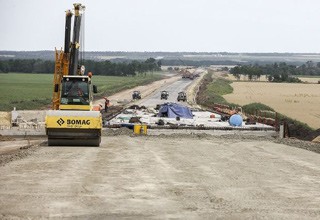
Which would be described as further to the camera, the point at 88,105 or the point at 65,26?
the point at 65,26

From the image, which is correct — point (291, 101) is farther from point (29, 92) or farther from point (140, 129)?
point (140, 129)

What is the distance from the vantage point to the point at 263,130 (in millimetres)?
37094

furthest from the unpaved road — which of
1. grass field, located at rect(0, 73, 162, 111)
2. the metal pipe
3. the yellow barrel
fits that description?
grass field, located at rect(0, 73, 162, 111)

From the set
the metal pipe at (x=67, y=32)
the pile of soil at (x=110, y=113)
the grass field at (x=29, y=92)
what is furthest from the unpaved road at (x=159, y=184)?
the grass field at (x=29, y=92)

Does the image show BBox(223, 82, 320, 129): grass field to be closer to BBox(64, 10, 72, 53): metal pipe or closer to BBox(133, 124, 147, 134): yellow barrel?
BBox(133, 124, 147, 134): yellow barrel

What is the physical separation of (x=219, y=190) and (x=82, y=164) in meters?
5.86

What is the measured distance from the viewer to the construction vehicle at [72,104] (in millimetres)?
24234

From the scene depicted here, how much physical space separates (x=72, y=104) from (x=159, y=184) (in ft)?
37.1

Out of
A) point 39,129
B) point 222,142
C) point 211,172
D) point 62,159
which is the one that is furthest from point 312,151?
point 39,129

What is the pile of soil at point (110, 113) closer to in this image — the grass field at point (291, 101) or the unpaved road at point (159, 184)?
the grass field at point (291, 101)

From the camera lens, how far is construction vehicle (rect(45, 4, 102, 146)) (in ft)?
79.5

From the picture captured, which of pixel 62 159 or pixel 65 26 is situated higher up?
pixel 65 26

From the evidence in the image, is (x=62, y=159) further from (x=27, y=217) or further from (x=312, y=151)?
(x=312, y=151)

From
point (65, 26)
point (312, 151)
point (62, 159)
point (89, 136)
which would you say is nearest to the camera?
point (62, 159)
